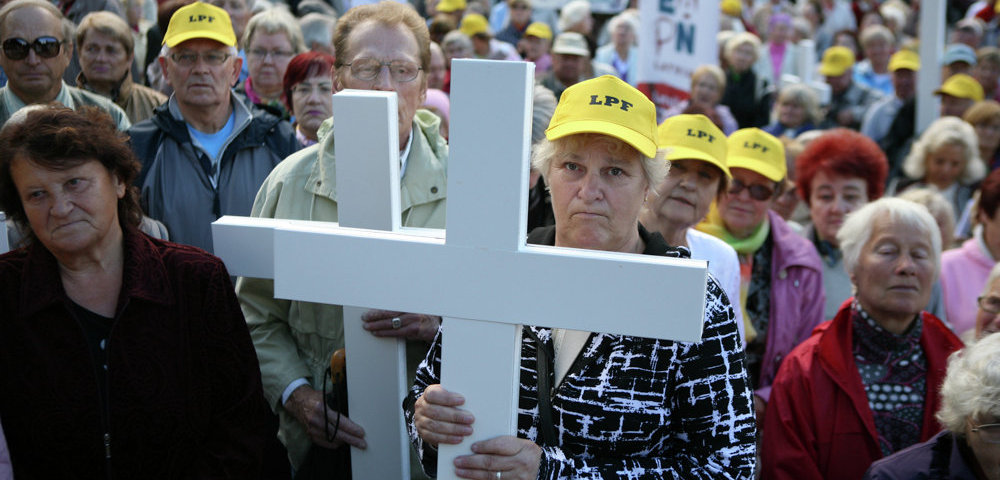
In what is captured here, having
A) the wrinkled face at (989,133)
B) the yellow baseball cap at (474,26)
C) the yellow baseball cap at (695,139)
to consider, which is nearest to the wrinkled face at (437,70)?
the yellow baseball cap at (474,26)

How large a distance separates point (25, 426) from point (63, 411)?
106mm

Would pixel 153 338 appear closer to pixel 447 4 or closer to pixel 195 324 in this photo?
pixel 195 324

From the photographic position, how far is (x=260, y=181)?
3520mm

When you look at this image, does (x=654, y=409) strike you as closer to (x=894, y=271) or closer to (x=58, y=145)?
(x=58, y=145)

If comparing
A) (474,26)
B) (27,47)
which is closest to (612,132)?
(27,47)

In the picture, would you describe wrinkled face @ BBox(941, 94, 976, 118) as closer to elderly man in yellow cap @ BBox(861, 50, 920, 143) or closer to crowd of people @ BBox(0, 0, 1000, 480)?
elderly man in yellow cap @ BBox(861, 50, 920, 143)

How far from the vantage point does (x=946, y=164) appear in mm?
5910

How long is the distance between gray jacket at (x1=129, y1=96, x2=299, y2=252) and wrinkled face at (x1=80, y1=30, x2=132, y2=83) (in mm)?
1005

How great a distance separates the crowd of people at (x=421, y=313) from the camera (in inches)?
76.9

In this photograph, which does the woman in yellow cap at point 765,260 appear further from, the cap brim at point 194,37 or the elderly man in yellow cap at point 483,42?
Answer: the elderly man in yellow cap at point 483,42

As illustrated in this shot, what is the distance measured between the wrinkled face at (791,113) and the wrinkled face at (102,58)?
5.68 metres

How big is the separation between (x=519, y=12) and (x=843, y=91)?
11.9 feet

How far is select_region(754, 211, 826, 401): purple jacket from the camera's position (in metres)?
3.77

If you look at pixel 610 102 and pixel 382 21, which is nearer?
pixel 610 102
